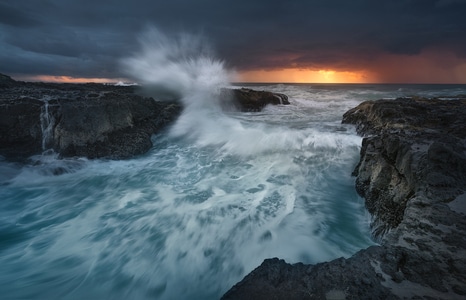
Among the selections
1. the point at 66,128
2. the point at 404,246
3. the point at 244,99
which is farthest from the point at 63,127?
the point at 244,99

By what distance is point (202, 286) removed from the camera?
328 centimetres

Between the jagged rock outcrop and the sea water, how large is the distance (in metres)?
0.88

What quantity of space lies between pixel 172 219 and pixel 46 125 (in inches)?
233

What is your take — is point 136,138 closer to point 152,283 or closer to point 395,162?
point 152,283

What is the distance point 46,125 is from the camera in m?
7.59

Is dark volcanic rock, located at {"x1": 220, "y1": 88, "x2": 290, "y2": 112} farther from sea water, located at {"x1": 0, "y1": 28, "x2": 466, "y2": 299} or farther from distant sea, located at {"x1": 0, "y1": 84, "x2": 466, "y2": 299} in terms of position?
distant sea, located at {"x1": 0, "y1": 84, "x2": 466, "y2": 299}

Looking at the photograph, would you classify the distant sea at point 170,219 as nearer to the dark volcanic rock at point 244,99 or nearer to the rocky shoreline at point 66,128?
the rocky shoreline at point 66,128

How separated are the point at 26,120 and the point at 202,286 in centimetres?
797

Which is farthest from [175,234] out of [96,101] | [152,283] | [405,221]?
[96,101]

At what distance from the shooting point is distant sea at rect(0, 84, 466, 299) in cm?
346

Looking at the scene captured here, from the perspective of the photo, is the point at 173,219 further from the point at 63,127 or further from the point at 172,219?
the point at 63,127

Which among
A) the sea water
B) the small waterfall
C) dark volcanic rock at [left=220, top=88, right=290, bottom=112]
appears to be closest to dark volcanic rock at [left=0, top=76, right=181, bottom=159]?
the small waterfall

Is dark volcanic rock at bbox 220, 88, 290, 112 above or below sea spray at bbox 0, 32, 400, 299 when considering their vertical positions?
above

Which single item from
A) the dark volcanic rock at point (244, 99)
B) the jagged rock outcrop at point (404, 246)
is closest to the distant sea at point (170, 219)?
the jagged rock outcrop at point (404, 246)
